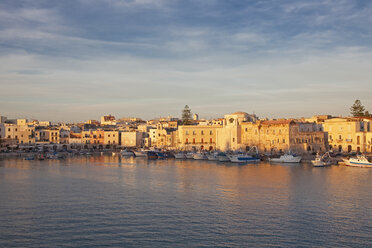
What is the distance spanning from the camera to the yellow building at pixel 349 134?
2142 inches

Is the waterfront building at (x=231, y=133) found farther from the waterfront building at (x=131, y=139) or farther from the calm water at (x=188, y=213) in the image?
the calm water at (x=188, y=213)

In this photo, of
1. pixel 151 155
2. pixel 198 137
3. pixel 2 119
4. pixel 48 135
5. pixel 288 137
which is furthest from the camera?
pixel 2 119

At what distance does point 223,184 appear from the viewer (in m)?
28.5

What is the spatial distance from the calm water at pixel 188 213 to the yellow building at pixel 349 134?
26.2 metres

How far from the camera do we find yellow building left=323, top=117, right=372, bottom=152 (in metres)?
54.4

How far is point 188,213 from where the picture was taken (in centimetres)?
1909

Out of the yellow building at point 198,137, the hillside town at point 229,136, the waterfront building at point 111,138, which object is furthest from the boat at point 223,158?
the waterfront building at point 111,138

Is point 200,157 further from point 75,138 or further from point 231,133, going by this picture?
point 75,138

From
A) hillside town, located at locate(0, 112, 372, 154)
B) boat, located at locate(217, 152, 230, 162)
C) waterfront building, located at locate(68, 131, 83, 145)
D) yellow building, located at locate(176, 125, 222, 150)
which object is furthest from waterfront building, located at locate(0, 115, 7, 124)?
boat, located at locate(217, 152, 230, 162)

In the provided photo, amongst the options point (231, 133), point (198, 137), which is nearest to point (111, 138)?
point (198, 137)

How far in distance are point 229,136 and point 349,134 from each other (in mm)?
17579

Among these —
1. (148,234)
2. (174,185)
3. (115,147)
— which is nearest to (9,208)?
(148,234)

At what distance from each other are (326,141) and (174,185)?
36.9 m

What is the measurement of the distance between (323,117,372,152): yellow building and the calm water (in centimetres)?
2618
